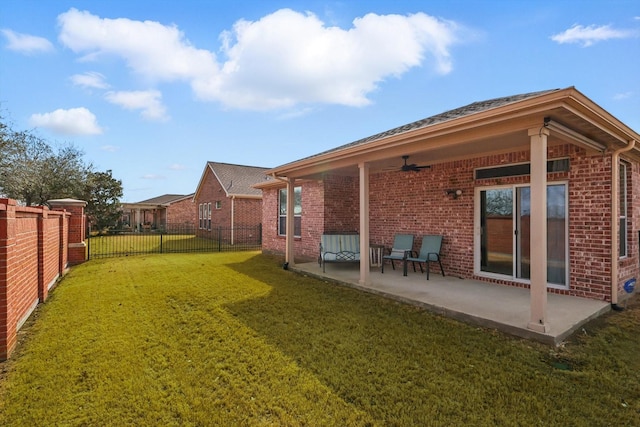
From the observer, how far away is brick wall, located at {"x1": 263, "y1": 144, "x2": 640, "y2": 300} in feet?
17.0

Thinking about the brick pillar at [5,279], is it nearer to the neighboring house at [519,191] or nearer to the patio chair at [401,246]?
the neighboring house at [519,191]

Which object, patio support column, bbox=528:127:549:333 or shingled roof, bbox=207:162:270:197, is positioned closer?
patio support column, bbox=528:127:549:333

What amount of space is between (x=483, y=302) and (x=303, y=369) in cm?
341

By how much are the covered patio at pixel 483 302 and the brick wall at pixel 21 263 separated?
17.3ft

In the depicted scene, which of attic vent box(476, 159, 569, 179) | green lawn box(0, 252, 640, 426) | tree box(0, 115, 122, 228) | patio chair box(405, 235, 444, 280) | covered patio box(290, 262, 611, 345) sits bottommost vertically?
green lawn box(0, 252, 640, 426)

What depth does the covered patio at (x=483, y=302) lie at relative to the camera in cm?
406

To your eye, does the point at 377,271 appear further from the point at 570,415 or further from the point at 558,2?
the point at 558,2

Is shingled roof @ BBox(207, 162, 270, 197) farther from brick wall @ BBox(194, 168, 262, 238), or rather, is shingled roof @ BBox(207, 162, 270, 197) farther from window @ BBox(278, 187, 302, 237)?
window @ BBox(278, 187, 302, 237)

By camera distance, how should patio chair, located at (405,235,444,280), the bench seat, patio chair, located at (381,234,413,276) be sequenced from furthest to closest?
the bench seat → patio chair, located at (381,234,413,276) → patio chair, located at (405,235,444,280)

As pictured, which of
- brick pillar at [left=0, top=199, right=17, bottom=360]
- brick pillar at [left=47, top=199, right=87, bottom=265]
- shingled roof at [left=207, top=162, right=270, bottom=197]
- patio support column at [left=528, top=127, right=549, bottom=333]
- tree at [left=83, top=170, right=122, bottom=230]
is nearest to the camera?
brick pillar at [left=0, top=199, right=17, bottom=360]

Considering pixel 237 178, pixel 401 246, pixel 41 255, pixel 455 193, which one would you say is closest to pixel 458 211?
pixel 455 193

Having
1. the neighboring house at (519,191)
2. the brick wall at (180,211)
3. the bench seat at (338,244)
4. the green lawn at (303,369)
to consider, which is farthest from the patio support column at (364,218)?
the brick wall at (180,211)

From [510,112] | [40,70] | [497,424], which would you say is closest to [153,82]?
[40,70]

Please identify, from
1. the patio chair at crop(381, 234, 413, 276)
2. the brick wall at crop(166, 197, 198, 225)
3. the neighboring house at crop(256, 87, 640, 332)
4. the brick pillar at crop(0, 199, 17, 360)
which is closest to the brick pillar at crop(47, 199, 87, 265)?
the neighboring house at crop(256, 87, 640, 332)
